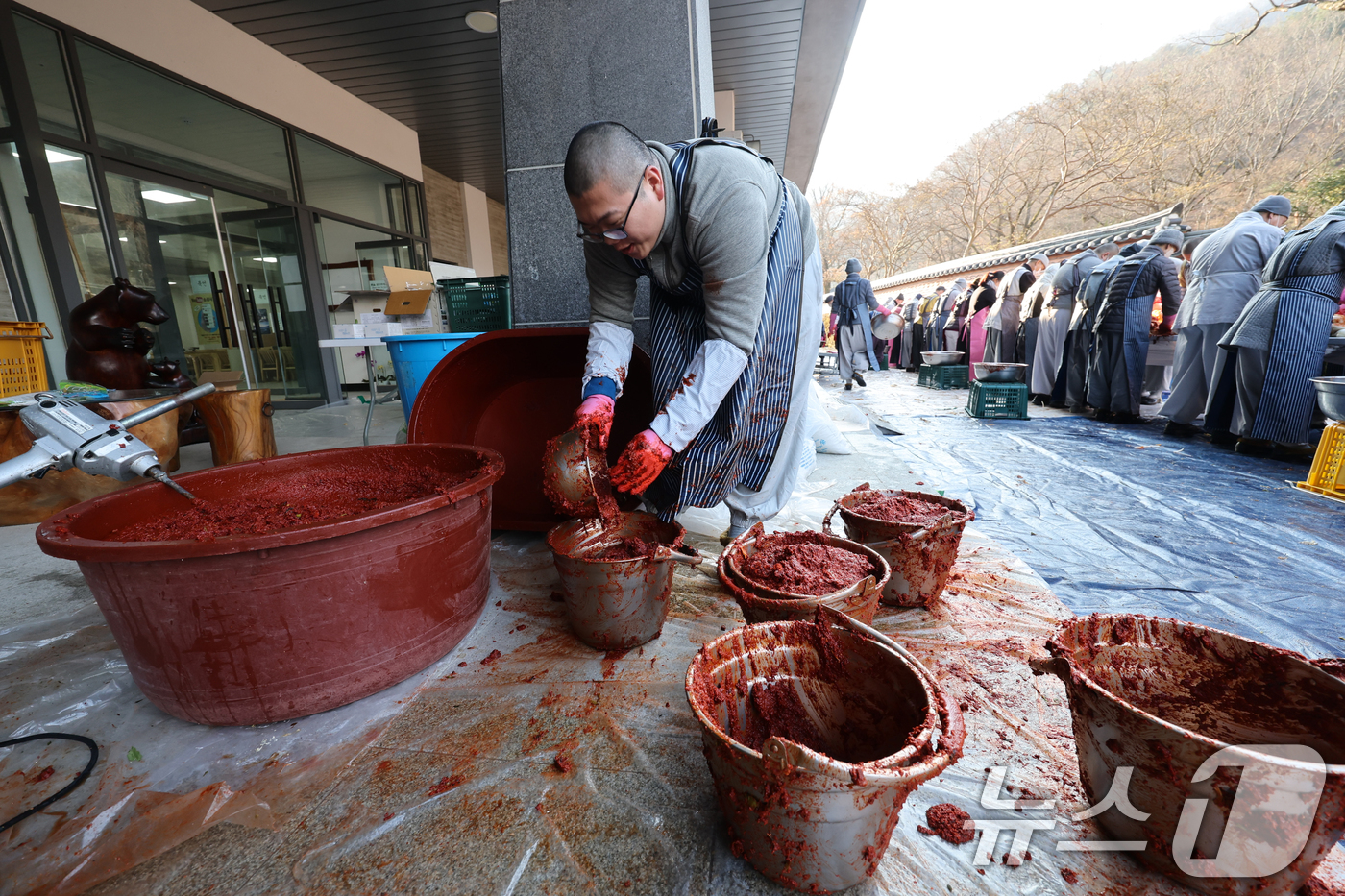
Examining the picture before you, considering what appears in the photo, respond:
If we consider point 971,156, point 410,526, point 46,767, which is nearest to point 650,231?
point 410,526

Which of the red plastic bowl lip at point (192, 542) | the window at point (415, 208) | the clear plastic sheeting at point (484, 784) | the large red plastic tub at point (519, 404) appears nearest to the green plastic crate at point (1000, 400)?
the clear plastic sheeting at point (484, 784)

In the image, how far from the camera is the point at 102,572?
125 centimetres

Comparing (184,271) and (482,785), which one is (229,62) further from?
(482,785)

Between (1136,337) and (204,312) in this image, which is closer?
(1136,337)

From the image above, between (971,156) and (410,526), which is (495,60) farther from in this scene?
(971,156)

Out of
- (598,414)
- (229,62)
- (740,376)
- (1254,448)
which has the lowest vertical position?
(1254,448)

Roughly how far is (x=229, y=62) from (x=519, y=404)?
5531mm

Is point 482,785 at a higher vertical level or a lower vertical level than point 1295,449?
lower

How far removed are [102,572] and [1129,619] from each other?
2.28 m

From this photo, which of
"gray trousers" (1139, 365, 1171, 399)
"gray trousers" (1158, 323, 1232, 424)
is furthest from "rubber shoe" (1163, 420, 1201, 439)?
"gray trousers" (1139, 365, 1171, 399)

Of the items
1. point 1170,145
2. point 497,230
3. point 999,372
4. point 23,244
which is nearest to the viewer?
point 23,244

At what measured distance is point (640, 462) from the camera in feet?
5.12

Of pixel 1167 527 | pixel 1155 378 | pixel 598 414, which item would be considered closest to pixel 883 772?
pixel 598 414

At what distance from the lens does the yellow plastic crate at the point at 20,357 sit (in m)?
3.14
